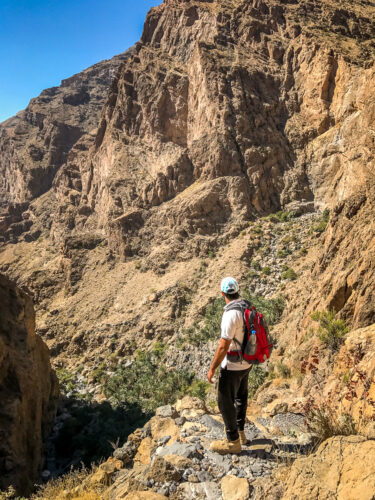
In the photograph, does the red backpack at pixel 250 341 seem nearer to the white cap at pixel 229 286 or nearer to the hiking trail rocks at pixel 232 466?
the white cap at pixel 229 286

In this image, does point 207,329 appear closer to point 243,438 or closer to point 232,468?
point 243,438

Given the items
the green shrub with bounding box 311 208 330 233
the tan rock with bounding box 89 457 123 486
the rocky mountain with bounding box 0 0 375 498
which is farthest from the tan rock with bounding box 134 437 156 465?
the green shrub with bounding box 311 208 330 233

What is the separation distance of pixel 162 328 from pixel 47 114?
275 feet

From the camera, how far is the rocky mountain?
29.8 m

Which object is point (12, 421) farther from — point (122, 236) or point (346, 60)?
point (346, 60)

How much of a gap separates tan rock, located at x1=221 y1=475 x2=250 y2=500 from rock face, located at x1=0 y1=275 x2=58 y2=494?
30.1 feet

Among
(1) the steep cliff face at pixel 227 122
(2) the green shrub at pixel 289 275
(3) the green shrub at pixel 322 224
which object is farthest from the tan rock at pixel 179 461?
(3) the green shrub at pixel 322 224

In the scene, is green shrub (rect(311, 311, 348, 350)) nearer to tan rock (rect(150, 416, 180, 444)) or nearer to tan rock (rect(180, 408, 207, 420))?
tan rock (rect(180, 408, 207, 420))

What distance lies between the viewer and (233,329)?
4418mm

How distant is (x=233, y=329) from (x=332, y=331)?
20.9 ft

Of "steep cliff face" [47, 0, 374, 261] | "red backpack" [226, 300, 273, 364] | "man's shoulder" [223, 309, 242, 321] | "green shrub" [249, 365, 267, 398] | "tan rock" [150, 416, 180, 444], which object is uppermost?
"steep cliff face" [47, 0, 374, 261]

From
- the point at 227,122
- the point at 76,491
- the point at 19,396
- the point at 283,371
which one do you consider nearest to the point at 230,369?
the point at 76,491

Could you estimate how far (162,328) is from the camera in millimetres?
30844

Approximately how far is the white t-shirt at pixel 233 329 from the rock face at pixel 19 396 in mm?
9684
